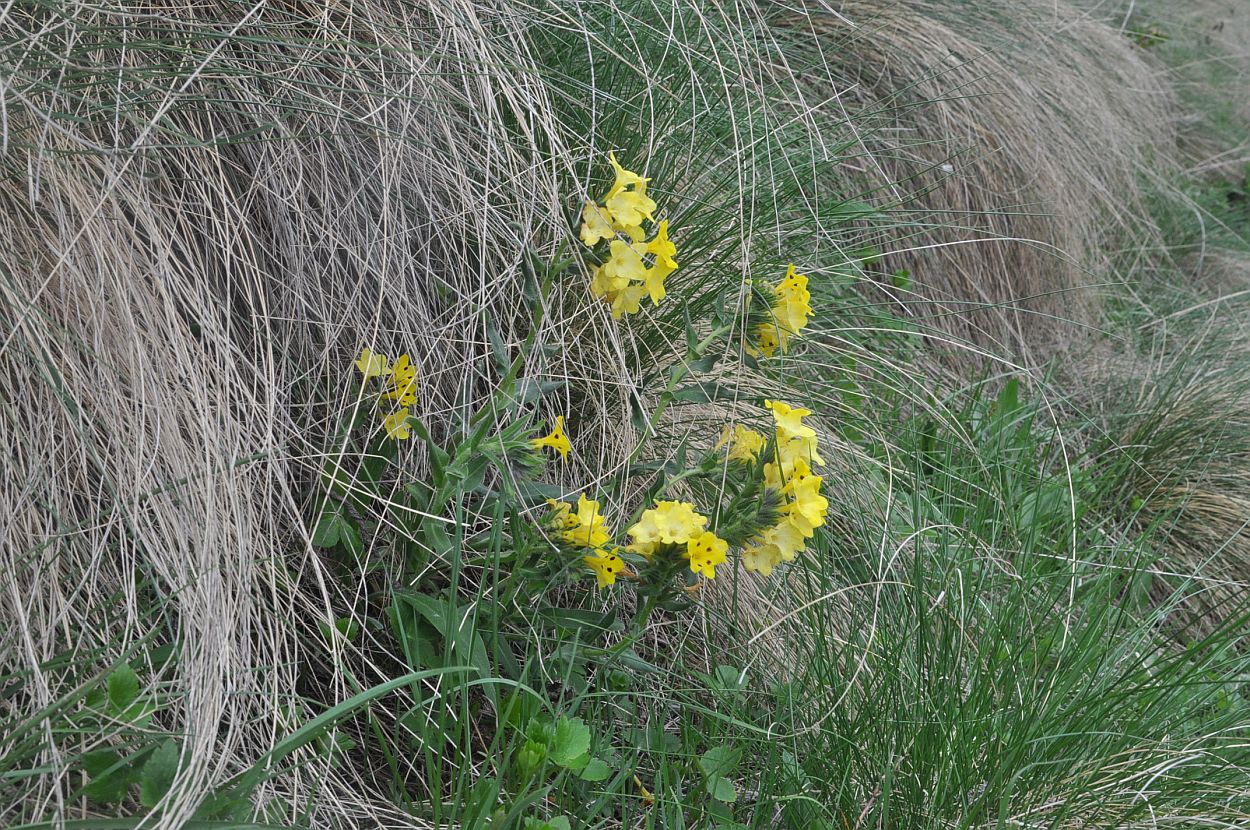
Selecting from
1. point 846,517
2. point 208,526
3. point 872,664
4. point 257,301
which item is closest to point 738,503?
point 872,664

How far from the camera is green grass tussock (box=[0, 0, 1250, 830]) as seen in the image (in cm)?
122

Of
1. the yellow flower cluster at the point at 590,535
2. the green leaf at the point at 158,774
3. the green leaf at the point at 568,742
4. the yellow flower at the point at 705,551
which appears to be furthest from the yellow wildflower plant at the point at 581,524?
the green leaf at the point at 158,774

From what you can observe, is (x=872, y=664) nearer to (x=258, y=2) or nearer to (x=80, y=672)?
(x=80, y=672)

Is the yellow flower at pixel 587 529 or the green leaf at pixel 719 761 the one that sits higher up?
the yellow flower at pixel 587 529

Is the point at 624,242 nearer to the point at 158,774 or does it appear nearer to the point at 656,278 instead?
the point at 656,278

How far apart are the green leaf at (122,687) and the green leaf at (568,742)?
45 cm

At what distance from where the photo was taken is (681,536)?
1340 mm

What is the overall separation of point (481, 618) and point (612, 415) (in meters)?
0.42

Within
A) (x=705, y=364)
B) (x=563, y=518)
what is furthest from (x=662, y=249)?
(x=563, y=518)

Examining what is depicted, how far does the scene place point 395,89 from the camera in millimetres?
1616

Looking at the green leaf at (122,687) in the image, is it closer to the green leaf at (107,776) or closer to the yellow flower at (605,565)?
the green leaf at (107,776)

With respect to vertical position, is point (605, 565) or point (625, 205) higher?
point (625, 205)

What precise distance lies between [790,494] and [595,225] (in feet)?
1.47

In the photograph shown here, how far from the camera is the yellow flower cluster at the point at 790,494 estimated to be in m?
1.33
